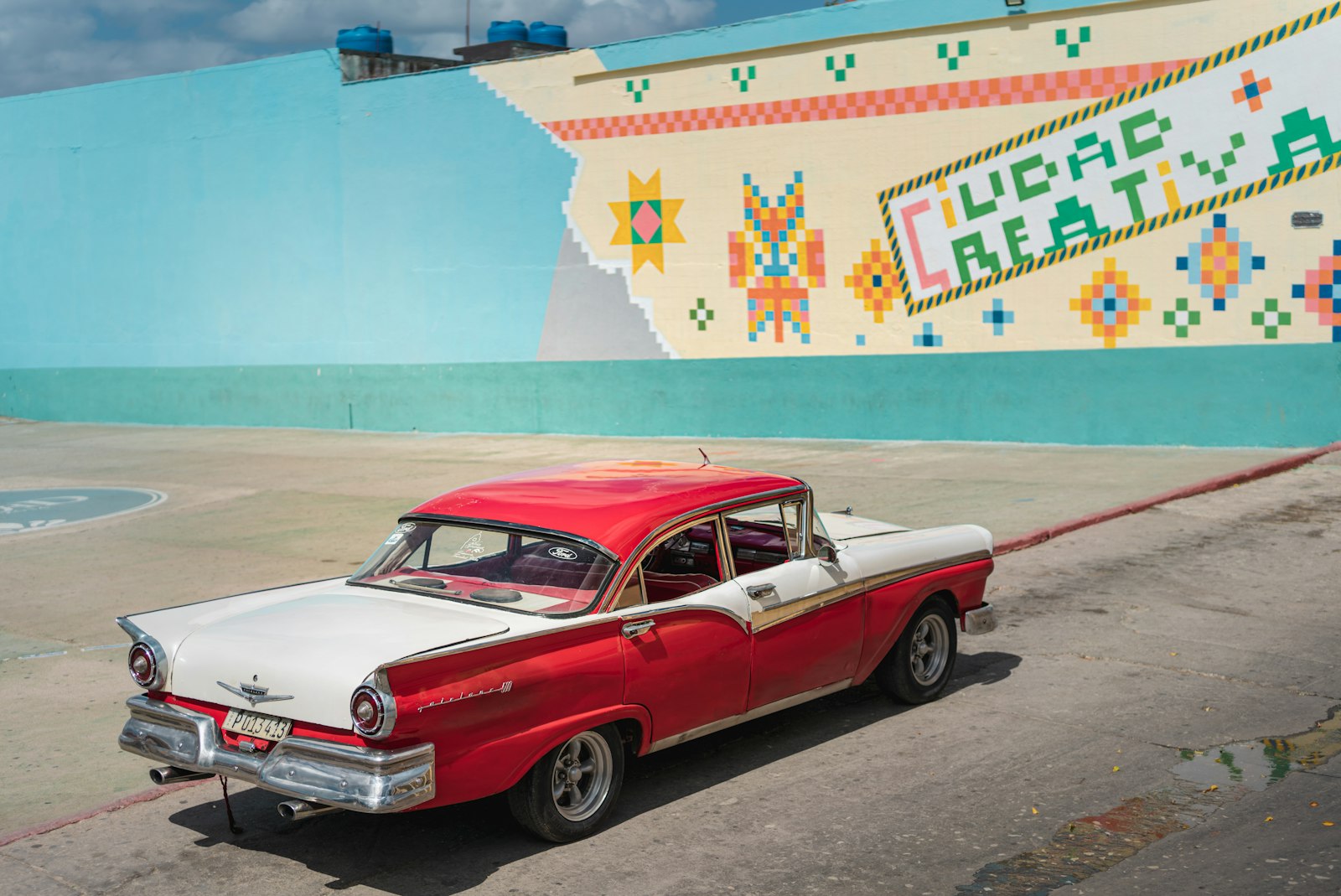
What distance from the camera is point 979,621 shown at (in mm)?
7555

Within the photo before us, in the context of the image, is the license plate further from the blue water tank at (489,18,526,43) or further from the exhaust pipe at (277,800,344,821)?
the blue water tank at (489,18,526,43)

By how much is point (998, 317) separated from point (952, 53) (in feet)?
11.6

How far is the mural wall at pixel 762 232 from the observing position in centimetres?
1664

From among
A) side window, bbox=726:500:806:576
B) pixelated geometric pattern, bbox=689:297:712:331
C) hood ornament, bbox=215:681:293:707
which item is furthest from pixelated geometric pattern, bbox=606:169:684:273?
hood ornament, bbox=215:681:293:707

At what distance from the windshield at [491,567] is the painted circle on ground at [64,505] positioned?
30.6 feet

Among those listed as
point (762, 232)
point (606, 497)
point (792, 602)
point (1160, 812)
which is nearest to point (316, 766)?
point (606, 497)

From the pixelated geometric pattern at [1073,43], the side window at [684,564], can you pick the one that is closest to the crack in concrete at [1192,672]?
the side window at [684,564]

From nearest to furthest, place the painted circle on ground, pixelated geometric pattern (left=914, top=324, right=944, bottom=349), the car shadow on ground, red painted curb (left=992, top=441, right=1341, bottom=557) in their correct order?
the car shadow on ground < red painted curb (left=992, top=441, right=1341, bottom=557) < the painted circle on ground < pixelated geometric pattern (left=914, top=324, right=944, bottom=349)

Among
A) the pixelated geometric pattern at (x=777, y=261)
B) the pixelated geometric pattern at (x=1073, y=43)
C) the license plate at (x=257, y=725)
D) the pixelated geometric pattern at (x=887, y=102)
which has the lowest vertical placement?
the license plate at (x=257, y=725)

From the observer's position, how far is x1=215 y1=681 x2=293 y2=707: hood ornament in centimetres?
519

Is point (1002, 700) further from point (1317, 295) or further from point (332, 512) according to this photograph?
point (1317, 295)

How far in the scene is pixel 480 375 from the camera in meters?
23.1

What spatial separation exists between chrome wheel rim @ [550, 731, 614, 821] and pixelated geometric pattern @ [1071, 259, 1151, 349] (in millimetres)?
13403

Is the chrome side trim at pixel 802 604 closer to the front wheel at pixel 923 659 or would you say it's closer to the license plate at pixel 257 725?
the front wheel at pixel 923 659
